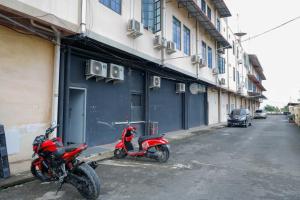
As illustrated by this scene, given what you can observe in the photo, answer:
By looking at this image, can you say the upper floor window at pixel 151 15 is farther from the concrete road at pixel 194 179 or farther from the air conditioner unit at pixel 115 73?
the concrete road at pixel 194 179

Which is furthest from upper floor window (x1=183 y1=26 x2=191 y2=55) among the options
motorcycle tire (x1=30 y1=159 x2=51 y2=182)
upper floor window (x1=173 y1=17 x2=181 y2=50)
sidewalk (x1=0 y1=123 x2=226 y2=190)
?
motorcycle tire (x1=30 y1=159 x2=51 y2=182)

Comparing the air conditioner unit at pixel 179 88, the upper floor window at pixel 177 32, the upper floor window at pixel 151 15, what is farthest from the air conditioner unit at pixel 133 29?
the air conditioner unit at pixel 179 88

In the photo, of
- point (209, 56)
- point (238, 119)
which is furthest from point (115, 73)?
point (238, 119)

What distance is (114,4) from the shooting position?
35.9 feet

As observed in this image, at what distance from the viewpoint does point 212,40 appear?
1003 inches

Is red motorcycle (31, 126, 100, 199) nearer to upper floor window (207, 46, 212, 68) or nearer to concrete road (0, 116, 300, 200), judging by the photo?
concrete road (0, 116, 300, 200)

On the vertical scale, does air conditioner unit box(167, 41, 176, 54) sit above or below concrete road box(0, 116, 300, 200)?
above

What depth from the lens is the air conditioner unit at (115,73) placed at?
11320 mm

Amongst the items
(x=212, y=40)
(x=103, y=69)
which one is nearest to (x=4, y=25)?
(x=103, y=69)

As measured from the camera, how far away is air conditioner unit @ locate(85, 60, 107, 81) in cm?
1033

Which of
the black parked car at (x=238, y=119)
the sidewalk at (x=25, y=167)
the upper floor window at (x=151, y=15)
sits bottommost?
the sidewalk at (x=25, y=167)

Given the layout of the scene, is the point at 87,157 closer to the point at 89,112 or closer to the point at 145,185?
the point at 89,112

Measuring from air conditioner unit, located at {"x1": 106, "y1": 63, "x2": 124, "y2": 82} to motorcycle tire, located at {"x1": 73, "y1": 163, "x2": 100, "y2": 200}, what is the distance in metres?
6.76

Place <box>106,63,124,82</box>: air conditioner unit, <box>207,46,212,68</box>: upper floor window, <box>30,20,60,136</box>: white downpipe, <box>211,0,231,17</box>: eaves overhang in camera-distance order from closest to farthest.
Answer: <box>30,20,60,136</box>: white downpipe → <box>106,63,124,82</box>: air conditioner unit → <box>207,46,212,68</box>: upper floor window → <box>211,0,231,17</box>: eaves overhang
